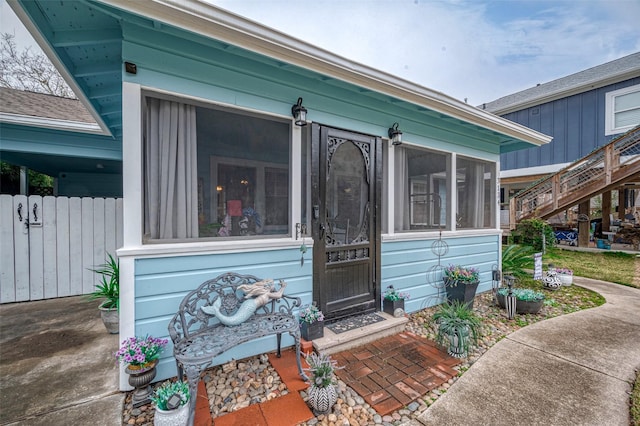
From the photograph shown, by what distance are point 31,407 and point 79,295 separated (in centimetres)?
311

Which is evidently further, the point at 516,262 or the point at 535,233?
the point at 535,233

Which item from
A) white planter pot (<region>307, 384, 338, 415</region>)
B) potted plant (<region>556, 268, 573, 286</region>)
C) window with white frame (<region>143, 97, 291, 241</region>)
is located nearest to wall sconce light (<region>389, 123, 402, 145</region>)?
window with white frame (<region>143, 97, 291, 241</region>)

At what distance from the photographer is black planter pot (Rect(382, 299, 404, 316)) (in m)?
→ 3.12

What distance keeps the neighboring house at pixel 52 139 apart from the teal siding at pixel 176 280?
12.1 feet

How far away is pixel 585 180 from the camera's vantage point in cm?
824

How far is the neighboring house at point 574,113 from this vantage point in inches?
329

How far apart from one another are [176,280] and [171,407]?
922mm

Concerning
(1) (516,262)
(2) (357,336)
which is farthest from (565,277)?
(2) (357,336)

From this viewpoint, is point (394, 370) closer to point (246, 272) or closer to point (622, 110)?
point (246, 272)

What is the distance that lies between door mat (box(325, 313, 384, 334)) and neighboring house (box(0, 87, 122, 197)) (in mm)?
4806

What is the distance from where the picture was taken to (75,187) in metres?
6.34

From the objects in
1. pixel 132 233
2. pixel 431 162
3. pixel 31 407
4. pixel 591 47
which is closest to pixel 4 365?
pixel 31 407

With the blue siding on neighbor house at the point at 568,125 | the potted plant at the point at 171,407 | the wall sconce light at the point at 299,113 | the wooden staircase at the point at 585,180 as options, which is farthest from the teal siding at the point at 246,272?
the blue siding on neighbor house at the point at 568,125

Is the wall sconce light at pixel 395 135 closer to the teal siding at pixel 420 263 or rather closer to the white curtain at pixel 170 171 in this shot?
the teal siding at pixel 420 263
